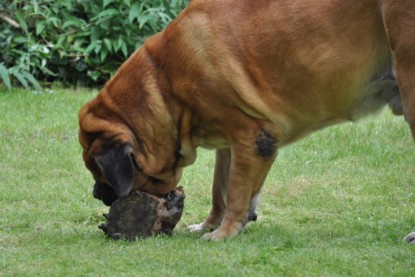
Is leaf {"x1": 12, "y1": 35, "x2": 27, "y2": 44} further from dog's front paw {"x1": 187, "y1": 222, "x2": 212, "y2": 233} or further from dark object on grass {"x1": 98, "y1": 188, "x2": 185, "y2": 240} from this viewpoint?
dark object on grass {"x1": 98, "y1": 188, "x2": 185, "y2": 240}

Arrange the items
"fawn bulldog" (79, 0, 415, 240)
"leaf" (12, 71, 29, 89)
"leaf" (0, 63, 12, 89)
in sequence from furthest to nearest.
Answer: "leaf" (12, 71, 29, 89) < "leaf" (0, 63, 12, 89) < "fawn bulldog" (79, 0, 415, 240)

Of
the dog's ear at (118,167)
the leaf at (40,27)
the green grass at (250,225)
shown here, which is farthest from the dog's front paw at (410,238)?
the leaf at (40,27)

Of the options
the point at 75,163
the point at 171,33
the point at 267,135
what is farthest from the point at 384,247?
the point at 75,163

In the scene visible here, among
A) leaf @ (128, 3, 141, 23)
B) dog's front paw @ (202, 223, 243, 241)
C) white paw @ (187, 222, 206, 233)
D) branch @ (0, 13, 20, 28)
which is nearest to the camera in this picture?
dog's front paw @ (202, 223, 243, 241)

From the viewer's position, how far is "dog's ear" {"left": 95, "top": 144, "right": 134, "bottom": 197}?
670cm

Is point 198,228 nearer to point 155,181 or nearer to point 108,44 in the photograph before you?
point 155,181

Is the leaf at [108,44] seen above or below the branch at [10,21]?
below

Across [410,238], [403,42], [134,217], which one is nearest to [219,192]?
[134,217]

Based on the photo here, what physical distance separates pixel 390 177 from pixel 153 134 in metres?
2.73

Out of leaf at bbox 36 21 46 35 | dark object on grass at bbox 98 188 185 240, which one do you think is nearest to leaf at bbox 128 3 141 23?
leaf at bbox 36 21 46 35

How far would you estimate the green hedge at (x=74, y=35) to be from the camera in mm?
12734

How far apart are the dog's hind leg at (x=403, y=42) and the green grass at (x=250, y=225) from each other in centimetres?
99

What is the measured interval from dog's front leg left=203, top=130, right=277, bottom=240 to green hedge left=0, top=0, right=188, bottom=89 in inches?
236

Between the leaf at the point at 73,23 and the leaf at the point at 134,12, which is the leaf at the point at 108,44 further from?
the leaf at the point at 73,23
